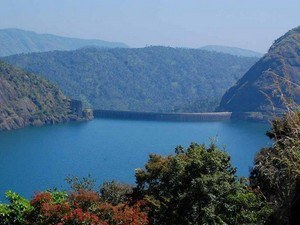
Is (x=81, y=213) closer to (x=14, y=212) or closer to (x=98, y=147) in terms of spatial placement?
(x=14, y=212)

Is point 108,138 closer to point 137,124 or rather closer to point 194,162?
point 137,124

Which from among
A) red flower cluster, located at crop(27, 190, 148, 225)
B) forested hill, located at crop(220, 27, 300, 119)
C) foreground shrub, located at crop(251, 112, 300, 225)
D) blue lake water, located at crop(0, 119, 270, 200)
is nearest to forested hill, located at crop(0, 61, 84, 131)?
blue lake water, located at crop(0, 119, 270, 200)

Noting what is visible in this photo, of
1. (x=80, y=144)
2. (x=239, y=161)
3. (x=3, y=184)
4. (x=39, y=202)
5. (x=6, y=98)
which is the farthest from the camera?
(x=6, y=98)

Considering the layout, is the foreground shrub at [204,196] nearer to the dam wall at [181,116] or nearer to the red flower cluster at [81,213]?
the red flower cluster at [81,213]

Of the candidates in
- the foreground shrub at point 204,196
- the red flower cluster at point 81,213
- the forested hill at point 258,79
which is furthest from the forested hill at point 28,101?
the red flower cluster at point 81,213

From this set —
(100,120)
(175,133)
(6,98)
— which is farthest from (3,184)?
(100,120)

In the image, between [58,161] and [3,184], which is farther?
[58,161]

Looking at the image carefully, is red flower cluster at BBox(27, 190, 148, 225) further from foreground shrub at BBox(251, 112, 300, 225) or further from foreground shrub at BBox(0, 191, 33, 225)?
foreground shrub at BBox(251, 112, 300, 225)
